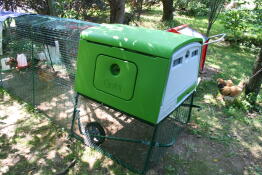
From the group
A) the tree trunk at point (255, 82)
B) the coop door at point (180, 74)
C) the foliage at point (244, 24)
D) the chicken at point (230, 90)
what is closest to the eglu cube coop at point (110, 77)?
the coop door at point (180, 74)

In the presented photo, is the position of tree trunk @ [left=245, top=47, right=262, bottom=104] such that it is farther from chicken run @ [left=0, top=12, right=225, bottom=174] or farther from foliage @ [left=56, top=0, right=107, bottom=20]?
foliage @ [left=56, top=0, right=107, bottom=20]

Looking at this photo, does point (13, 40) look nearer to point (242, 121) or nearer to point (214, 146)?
point (214, 146)

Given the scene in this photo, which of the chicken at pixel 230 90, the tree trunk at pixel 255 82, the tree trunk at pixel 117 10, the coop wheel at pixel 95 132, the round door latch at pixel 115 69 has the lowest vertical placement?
the coop wheel at pixel 95 132

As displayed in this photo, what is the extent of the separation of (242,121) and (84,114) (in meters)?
2.73

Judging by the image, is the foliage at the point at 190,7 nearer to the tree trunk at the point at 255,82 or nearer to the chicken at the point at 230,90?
the chicken at the point at 230,90

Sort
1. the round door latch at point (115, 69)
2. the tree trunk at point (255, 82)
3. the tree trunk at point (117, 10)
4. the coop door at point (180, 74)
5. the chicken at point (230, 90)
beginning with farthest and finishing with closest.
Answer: the tree trunk at point (117, 10), the chicken at point (230, 90), the tree trunk at point (255, 82), the round door latch at point (115, 69), the coop door at point (180, 74)

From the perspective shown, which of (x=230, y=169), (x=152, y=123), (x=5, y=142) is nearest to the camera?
(x=152, y=123)

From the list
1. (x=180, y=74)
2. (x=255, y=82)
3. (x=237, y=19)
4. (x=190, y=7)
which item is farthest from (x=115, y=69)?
(x=190, y=7)

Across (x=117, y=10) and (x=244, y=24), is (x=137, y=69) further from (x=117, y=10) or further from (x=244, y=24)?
(x=244, y=24)

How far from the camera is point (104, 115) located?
12.9 feet

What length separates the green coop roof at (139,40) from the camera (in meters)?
2.12

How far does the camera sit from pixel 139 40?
226 centimetres

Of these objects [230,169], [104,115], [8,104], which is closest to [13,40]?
[8,104]

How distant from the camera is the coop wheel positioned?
3.06 m
